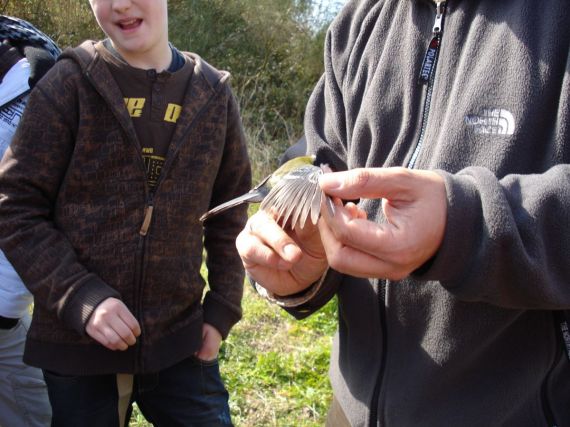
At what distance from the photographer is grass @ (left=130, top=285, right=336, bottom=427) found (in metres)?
3.41

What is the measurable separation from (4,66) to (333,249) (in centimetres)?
183

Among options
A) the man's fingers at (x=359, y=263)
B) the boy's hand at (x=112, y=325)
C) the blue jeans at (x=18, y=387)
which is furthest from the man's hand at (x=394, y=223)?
the blue jeans at (x=18, y=387)

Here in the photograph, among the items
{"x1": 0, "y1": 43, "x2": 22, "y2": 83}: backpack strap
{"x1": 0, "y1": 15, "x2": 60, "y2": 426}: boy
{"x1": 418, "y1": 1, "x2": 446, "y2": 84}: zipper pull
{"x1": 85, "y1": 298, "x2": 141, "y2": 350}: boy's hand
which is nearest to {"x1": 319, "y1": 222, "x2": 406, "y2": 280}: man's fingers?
{"x1": 418, "y1": 1, "x2": 446, "y2": 84}: zipper pull

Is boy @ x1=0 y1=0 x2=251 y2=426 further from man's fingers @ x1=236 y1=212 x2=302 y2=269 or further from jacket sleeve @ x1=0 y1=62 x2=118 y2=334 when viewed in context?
man's fingers @ x1=236 y1=212 x2=302 y2=269

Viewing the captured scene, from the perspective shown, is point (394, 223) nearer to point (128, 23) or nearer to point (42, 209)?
point (42, 209)

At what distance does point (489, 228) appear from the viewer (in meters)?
0.95

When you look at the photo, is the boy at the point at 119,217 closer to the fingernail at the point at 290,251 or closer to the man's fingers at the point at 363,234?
the fingernail at the point at 290,251

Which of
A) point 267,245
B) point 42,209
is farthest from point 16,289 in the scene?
point 267,245

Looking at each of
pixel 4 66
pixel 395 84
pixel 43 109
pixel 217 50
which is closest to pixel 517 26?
pixel 395 84

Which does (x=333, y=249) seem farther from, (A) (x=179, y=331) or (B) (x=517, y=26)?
(A) (x=179, y=331)

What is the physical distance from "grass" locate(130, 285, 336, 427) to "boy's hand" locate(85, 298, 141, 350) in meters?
1.38

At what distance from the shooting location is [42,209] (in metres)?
2.02

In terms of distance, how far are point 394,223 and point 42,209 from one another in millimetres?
1439

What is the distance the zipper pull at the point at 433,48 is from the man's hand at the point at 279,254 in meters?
0.38
